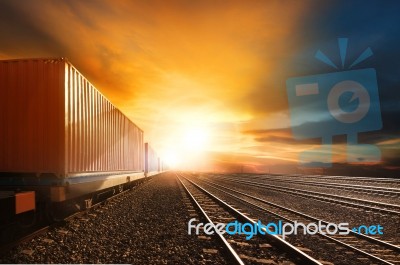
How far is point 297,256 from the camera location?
21.4 feet

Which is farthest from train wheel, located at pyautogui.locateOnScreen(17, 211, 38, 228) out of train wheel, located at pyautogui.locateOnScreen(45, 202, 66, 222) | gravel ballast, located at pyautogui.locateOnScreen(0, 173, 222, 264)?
gravel ballast, located at pyautogui.locateOnScreen(0, 173, 222, 264)

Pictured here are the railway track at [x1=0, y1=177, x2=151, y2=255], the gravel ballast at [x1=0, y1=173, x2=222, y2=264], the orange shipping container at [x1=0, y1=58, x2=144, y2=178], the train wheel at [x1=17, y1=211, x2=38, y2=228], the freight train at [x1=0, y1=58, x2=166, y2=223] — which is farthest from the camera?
the orange shipping container at [x1=0, y1=58, x2=144, y2=178]

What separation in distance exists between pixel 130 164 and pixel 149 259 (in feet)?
47.0

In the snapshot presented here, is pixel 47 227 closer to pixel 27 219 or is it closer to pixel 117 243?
pixel 27 219

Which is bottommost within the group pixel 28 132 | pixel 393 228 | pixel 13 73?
pixel 393 228

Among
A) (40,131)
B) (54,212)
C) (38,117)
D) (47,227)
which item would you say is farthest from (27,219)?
(38,117)

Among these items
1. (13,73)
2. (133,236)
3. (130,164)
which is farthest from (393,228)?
(130,164)

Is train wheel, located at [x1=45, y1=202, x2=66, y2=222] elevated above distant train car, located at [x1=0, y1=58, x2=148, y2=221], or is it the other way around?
distant train car, located at [x1=0, y1=58, x2=148, y2=221]

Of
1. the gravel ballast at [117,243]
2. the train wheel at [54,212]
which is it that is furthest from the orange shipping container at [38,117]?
the gravel ballast at [117,243]

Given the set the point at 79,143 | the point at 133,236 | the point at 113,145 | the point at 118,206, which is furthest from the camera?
the point at 113,145

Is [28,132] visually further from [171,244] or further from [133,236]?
[171,244]

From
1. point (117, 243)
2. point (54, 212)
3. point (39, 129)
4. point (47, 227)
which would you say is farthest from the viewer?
point (54, 212)

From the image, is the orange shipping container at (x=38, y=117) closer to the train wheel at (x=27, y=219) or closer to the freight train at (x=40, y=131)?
the freight train at (x=40, y=131)

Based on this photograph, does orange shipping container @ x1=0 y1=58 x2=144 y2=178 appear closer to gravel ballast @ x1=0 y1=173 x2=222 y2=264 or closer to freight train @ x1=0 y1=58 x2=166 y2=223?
freight train @ x1=0 y1=58 x2=166 y2=223
